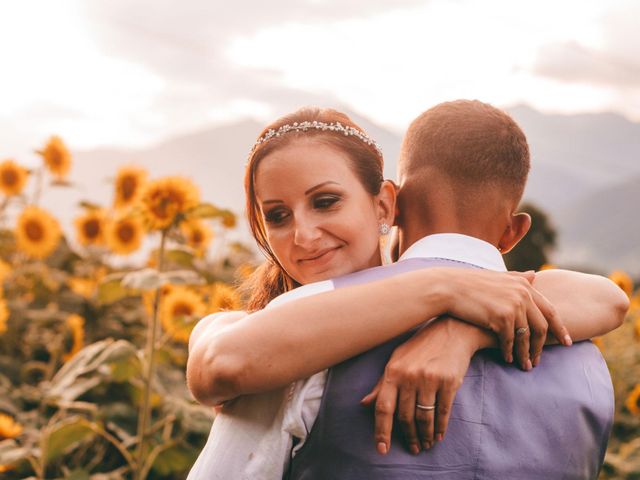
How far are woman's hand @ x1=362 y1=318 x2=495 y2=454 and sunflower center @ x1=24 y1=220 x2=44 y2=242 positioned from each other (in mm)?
4393

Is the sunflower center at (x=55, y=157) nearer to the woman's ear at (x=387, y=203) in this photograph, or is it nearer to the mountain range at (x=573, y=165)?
the woman's ear at (x=387, y=203)

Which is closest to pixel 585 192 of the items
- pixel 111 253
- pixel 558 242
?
pixel 558 242

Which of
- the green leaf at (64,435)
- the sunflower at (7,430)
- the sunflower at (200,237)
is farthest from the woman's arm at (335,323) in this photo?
the sunflower at (200,237)

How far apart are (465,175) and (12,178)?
15.0 ft

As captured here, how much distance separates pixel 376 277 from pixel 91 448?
2758 millimetres

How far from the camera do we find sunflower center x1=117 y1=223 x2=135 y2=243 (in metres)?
4.85

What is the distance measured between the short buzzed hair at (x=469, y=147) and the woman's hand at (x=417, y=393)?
46 cm

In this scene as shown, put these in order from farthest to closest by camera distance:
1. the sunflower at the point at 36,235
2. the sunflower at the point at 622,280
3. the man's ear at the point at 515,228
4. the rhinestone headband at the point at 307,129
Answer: the sunflower at the point at 622,280 → the sunflower at the point at 36,235 → the rhinestone headband at the point at 307,129 → the man's ear at the point at 515,228

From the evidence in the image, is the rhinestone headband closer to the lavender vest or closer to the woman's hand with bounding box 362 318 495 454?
the lavender vest

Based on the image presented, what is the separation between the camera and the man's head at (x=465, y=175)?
154 centimetres

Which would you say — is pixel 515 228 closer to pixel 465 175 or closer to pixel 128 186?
pixel 465 175

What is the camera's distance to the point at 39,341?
4.08 metres

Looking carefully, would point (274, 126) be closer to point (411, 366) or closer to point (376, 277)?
point (376, 277)

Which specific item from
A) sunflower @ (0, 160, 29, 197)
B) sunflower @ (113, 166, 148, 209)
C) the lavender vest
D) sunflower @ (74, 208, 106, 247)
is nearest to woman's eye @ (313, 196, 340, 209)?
the lavender vest
